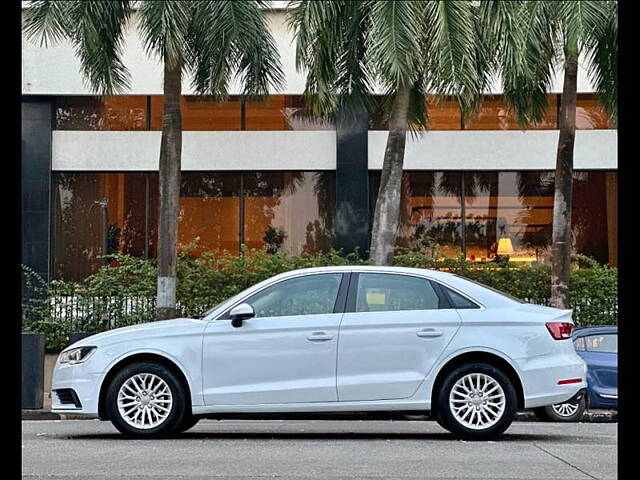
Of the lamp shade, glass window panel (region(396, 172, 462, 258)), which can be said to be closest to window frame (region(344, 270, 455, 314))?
glass window panel (region(396, 172, 462, 258))

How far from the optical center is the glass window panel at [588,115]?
1078 inches

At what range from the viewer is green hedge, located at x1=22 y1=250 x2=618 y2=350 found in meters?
22.0

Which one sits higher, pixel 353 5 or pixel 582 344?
pixel 353 5

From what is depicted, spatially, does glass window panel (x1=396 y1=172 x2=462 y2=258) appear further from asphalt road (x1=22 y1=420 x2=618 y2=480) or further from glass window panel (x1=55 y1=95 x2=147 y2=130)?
asphalt road (x1=22 y1=420 x2=618 y2=480)

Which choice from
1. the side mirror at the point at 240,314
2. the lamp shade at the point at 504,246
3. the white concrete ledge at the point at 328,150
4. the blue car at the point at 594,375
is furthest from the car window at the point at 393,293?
the white concrete ledge at the point at 328,150

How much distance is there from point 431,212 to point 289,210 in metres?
3.67

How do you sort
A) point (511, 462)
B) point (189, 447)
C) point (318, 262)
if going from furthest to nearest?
point (318, 262), point (189, 447), point (511, 462)

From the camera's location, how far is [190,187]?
27453 mm

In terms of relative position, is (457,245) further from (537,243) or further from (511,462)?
(511,462)

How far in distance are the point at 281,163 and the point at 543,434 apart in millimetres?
16841

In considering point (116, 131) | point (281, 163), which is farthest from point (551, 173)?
point (116, 131)

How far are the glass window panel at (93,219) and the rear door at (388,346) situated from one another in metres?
17.7

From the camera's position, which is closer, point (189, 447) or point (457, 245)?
point (189, 447)

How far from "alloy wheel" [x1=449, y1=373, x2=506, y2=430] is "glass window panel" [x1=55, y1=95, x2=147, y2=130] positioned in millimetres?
19006
